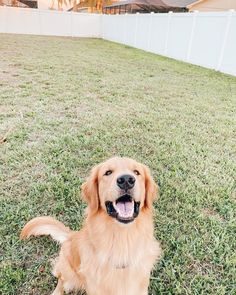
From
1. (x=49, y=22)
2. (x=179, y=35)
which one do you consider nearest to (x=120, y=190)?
(x=179, y=35)

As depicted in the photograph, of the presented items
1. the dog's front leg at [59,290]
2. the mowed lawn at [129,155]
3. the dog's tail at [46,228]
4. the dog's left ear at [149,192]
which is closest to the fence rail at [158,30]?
the mowed lawn at [129,155]

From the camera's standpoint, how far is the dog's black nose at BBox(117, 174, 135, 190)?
1518mm

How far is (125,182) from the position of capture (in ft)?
4.99

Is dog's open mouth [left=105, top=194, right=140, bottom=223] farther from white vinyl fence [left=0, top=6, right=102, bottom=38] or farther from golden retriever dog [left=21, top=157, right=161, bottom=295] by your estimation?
white vinyl fence [left=0, top=6, right=102, bottom=38]

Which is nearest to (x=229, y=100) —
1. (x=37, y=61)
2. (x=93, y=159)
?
(x=93, y=159)

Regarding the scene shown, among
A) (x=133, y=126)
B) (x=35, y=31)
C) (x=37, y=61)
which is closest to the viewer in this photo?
(x=133, y=126)

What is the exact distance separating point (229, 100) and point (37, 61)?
599cm

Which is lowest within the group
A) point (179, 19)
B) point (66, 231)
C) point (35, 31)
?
point (35, 31)

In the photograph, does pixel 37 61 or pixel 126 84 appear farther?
pixel 37 61

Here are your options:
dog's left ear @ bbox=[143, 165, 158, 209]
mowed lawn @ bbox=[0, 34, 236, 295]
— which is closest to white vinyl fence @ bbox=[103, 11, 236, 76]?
mowed lawn @ bbox=[0, 34, 236, 295]

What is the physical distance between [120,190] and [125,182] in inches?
2.0

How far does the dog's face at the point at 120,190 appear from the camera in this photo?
153 cm

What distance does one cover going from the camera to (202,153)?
3533 millimetres

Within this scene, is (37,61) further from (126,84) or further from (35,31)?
(35,31)
